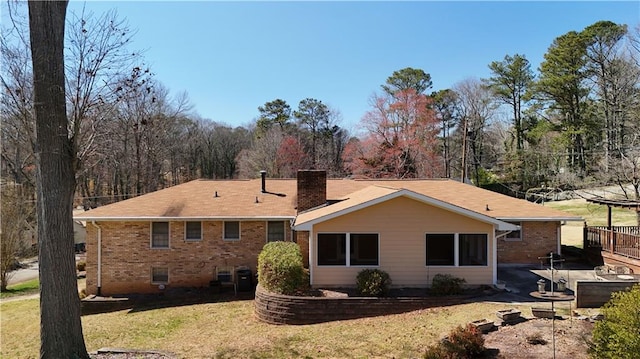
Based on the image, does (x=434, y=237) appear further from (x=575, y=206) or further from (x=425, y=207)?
(x=575, y=206)

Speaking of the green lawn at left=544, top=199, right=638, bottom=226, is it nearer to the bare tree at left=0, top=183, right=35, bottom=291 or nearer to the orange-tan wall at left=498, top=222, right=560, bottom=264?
the orange-tan wall at left=498, top=222, right=560, bottom=264

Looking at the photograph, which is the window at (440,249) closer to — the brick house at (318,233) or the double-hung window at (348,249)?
the brick house at (318,233)

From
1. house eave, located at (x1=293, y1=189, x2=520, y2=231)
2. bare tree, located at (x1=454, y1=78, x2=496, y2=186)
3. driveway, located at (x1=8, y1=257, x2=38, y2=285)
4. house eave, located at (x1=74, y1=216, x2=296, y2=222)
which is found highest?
bare tree, located at (x1=454, y1=78, x2=496, y2=186)

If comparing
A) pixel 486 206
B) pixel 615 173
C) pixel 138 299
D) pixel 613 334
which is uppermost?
pixel 615 173

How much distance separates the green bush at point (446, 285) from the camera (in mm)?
12383

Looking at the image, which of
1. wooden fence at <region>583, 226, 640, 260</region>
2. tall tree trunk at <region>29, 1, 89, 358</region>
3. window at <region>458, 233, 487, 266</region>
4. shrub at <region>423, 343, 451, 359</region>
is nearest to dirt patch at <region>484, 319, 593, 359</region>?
shrub at <region>423, 343, 451, 359</region>

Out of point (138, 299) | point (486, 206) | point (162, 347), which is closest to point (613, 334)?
point (162, 347)

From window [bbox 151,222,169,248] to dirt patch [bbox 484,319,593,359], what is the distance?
12.9 meters

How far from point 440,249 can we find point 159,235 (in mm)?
11175

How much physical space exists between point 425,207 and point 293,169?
107ft

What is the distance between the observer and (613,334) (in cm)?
633

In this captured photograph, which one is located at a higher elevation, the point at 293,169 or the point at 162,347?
the point at 293,169

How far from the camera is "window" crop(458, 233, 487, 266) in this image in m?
13.3

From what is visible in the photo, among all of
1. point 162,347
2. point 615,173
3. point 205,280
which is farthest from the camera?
point 615,173
